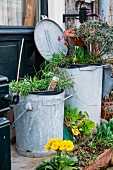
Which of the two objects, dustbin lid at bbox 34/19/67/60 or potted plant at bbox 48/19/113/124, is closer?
potted plant at bbox 48/19/113/124

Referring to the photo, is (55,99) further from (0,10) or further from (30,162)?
(0,10)

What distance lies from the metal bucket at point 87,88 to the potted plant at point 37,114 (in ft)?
0.99

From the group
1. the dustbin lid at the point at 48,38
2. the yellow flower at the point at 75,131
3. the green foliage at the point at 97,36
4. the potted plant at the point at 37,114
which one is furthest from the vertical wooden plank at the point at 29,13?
the yellow flower at the point at 75,131

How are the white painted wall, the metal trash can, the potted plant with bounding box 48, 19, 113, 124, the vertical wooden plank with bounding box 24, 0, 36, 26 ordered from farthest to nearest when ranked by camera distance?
1. the white painted wall
2. the vertical wooden plank with bounding box 24, 0, 36, 26
3. the potted plant with bounding box 48, 19, 113, 124
4. the metal trash can

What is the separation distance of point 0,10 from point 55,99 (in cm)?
142

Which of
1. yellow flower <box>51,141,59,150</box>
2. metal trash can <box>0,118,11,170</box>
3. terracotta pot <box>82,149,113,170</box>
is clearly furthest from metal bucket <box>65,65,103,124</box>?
metal trash can <box>0,118,11,170</box>

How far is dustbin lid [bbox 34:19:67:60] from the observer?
3.88m

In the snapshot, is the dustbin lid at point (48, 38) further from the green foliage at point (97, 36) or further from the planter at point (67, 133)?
the planter at point (67, 133)

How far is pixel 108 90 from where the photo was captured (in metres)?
4.01

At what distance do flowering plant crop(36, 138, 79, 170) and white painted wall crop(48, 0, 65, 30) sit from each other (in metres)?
2.09

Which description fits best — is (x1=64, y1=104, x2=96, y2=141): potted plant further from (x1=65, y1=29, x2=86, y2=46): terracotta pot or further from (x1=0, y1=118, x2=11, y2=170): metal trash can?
(x1=0, y1=118, x2=11, y2=170): metal trash can

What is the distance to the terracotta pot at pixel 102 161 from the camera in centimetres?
288

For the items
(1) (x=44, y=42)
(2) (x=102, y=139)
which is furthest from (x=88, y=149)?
(1) (x=44, y=42)

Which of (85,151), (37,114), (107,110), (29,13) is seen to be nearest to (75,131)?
(85,151)
